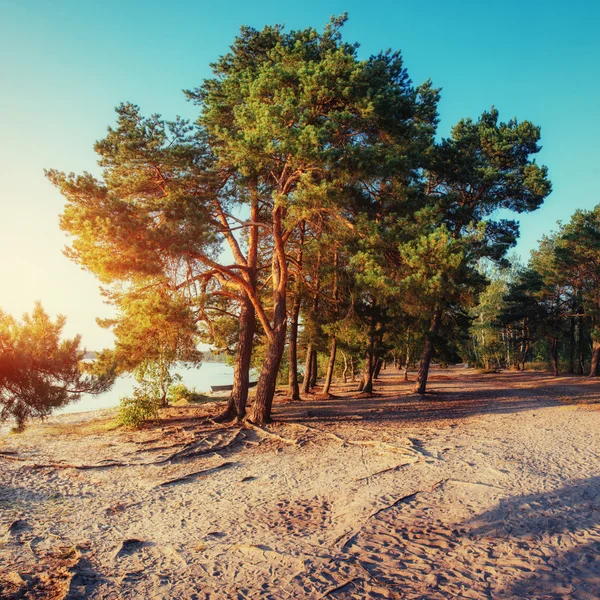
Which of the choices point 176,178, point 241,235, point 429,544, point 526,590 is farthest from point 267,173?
point 526,590

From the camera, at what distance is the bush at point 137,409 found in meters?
13.9

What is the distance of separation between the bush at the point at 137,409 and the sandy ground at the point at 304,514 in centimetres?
121

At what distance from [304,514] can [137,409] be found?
30.4 feet

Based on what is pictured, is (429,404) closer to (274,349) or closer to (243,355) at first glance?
(274,349)

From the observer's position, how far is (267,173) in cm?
1364

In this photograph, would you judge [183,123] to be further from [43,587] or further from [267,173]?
[43,587]

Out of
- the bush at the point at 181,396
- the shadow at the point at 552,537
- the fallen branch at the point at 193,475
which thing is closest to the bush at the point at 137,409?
the fallen branch at the point at 193,475

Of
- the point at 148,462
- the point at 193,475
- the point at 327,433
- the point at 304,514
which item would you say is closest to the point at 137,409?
the point at 148,462

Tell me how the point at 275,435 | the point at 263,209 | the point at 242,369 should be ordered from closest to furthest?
the point at 275,435
the point at 242,369
the point at 263,209

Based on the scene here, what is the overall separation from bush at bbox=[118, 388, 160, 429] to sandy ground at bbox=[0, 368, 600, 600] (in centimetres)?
121

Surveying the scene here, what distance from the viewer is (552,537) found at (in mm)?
5629

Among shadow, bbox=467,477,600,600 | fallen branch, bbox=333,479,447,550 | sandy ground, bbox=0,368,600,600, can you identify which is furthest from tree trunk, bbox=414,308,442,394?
fallen branch, bbox=333,479,447,550

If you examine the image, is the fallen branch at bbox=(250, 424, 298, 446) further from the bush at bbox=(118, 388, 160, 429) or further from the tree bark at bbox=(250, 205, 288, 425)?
the bush at bbox=(118, 388, 160, 429)

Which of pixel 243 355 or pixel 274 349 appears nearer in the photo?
pixel 274 349
